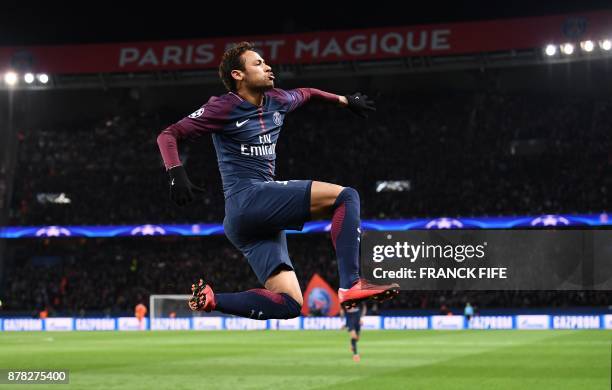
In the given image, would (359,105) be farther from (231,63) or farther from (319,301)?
(319,301)

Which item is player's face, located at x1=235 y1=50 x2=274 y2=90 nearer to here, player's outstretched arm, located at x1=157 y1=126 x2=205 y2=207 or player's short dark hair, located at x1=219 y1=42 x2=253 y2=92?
player's short dark hair, located at x1=219 y1=42 x2=253 y2=92

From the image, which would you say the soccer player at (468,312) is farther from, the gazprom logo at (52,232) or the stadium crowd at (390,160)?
the gazprom logo at (52,232)

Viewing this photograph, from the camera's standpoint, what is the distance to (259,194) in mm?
7035

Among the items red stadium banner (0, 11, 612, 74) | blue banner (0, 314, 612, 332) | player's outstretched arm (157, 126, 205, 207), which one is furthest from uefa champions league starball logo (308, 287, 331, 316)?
player's outstretched arm (157, 126, 205, 207)

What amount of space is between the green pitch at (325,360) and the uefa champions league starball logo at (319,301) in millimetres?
5234

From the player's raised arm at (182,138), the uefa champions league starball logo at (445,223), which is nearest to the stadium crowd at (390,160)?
the uefa champions league starball logo at (445,223)

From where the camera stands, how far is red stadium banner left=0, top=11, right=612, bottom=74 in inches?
1683

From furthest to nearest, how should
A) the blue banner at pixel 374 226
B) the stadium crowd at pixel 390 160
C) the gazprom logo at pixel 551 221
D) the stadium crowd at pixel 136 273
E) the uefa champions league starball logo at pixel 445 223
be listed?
the stadium crowd at pixel 136 273
the stadium crowd at pixel 390 160
the uefa champions league starball logo at pixel 445 223
the blue banner at pixel 374 226
the gazprom logo at pixel 551 221

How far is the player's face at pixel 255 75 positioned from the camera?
7262 mm

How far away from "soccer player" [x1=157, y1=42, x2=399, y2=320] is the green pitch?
33.4 feet

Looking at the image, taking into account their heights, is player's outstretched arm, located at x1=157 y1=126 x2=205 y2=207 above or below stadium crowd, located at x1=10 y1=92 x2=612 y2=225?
below

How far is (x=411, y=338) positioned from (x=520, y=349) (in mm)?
7061

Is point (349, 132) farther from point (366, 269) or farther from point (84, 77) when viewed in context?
point (366, 269)

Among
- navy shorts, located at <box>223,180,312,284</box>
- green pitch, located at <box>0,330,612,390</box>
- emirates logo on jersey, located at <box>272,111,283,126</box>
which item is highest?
emirates logo on jersey, located at <box>272,111,283,126</box>
